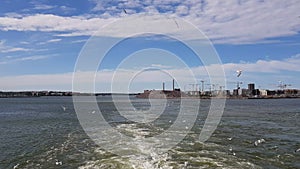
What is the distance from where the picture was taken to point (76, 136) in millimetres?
30047

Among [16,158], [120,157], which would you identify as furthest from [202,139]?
[16,158]

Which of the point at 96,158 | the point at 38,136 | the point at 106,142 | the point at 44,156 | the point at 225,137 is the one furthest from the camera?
the point at 38,136

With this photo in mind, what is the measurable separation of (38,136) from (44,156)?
9.66 meters

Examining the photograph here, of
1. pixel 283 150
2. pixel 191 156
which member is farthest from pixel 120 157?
pixel 283 150

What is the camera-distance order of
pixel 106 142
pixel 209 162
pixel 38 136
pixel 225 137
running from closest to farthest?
pixel 209 162 → pixel 106 142 → pixel 225 137 → pixel 38 136

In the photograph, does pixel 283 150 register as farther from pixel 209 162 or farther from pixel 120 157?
pixel 120 157

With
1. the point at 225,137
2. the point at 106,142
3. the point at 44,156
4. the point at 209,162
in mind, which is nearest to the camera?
the point at 209,162

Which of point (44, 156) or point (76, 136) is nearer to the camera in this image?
point (44, 156)

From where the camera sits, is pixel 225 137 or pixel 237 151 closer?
pixel 237 151

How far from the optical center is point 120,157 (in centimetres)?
2036

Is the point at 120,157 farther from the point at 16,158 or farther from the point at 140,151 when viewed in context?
the point at 16,158

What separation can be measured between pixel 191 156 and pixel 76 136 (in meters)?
13.0

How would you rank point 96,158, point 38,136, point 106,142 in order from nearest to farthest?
point 96,158 → point 106,142 → point 38,136

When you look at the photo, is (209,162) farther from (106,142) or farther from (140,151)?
(106,142)
